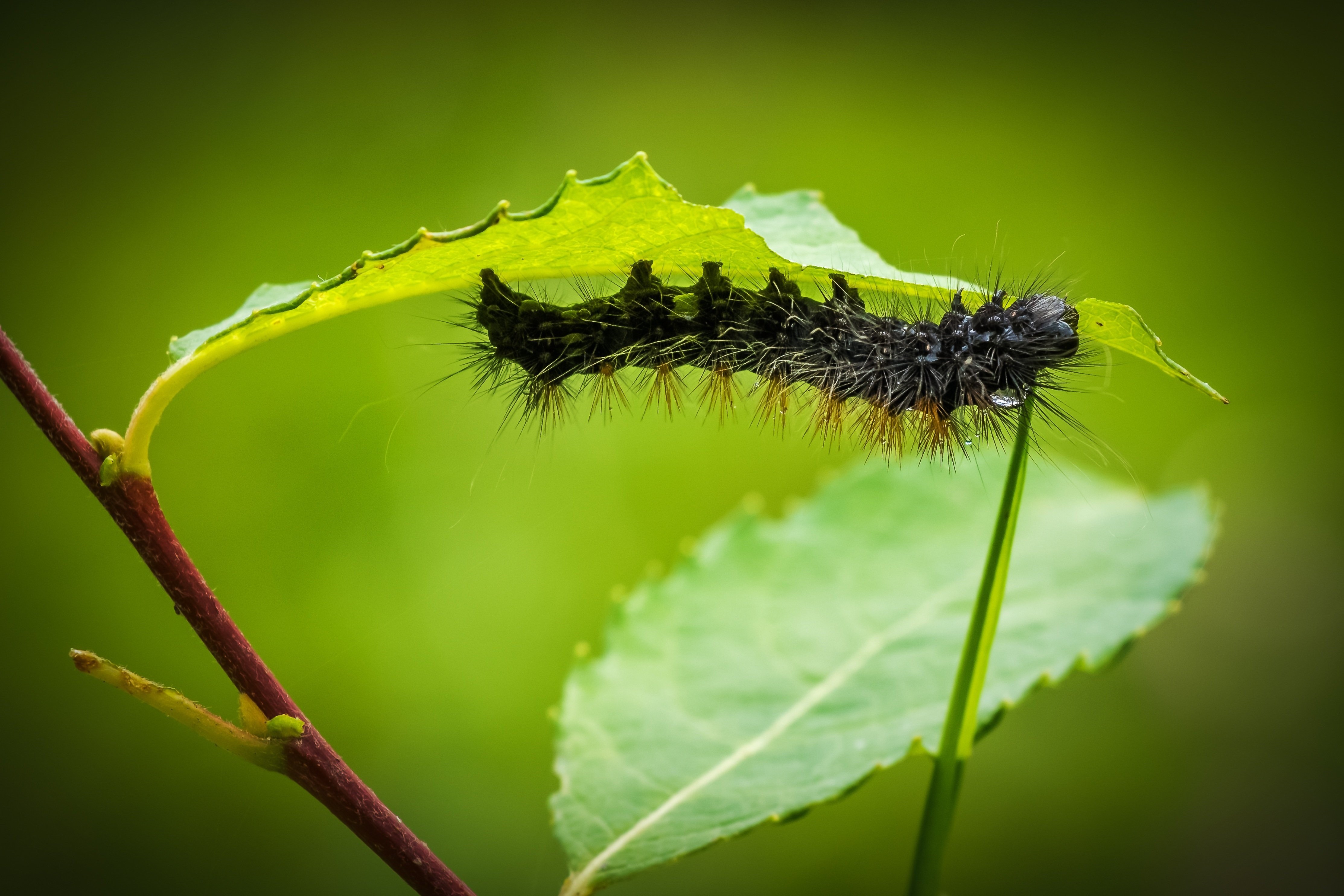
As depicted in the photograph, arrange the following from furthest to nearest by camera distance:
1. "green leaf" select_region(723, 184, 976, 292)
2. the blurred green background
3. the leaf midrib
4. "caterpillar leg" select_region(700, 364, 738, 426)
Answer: the blurred green background
"caterpillar leg" select_region(700, 364, 738, 426)
the leaf midrib
"green leaf" select_region(723, 184, 976, 292)

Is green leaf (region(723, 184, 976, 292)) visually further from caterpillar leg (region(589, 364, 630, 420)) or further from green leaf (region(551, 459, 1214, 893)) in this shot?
green leaf (region(551, 459, 1214, 893))

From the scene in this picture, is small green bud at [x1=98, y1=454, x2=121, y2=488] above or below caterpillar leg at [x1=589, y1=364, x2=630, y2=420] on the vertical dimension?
below

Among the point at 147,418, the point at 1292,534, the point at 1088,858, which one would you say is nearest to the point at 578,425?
the point at 147,418

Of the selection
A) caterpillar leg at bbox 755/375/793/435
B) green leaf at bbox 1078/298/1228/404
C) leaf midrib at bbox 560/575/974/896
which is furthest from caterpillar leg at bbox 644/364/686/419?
green leaf at bbox 1078/298/1228/404

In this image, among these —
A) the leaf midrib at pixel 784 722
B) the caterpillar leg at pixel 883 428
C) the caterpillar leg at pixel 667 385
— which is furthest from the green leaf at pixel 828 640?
the caterpillar leg at pixel 667 385

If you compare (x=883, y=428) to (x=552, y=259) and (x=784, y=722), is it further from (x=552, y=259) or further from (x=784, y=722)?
(x=552, y=259)

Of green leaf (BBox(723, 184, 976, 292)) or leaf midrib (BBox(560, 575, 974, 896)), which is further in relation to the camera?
leaf midrib (BBox(560, 575, 974, 896))

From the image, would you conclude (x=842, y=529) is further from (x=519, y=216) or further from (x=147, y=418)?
(x=147, y=418)
